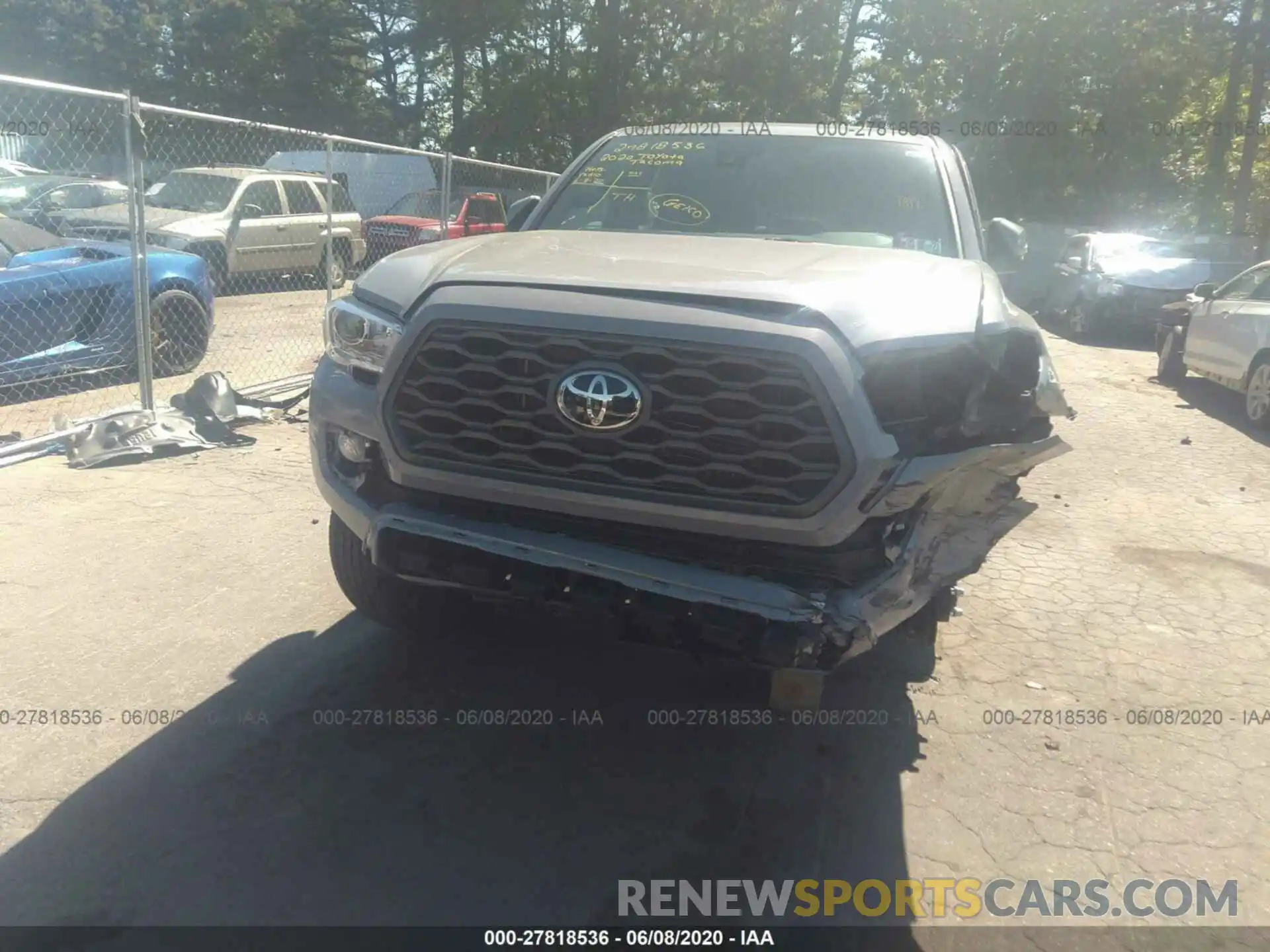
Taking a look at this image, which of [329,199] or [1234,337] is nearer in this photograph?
[329,199]

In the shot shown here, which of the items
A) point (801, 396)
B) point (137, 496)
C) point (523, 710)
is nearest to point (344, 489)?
point (523, 710)

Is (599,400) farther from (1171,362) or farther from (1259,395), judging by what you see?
(1171,362)

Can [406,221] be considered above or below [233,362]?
above

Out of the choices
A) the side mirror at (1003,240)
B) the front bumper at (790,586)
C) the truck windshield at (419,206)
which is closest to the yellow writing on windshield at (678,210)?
the side mirror at (1003,240)

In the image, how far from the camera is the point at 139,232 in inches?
→ 257

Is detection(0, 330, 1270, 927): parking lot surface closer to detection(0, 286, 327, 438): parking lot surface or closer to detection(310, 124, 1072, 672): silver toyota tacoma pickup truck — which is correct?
detection(310, 124, 1072, 672): silver toyota tacoma pickup truck

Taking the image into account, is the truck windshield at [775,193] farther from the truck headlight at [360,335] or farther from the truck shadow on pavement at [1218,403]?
the truck shadow on pavement at [1218,403]

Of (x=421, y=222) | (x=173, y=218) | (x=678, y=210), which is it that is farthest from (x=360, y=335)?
(x=421, y=222)

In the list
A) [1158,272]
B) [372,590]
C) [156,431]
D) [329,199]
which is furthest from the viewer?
[1158,272]

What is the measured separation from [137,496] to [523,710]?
3.11m

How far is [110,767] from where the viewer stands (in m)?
3.10

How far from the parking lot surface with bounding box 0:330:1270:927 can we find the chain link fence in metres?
2.23

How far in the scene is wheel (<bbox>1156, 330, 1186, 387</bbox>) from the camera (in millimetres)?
11445

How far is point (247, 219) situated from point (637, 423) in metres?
12.2
